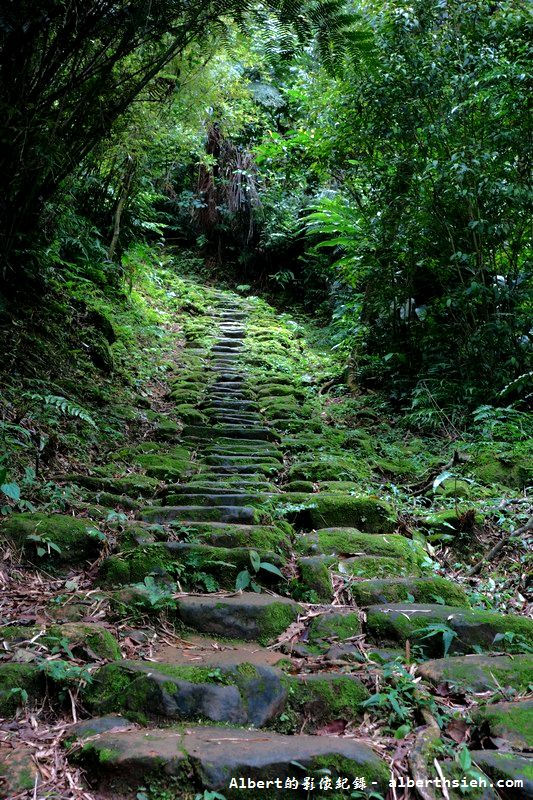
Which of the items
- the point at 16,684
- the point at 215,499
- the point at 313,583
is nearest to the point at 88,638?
the point at 16,684

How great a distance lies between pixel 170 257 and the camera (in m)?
13.2

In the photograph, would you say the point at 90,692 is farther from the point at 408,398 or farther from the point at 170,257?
the point at 170,257

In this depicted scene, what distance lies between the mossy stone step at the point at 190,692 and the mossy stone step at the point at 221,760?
0.34 feet

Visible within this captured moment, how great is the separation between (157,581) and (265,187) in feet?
39.3

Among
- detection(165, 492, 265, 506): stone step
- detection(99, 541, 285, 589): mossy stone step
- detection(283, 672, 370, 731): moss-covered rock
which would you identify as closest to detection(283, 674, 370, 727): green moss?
detection(283, 672, 370, 731): moss-covered rock

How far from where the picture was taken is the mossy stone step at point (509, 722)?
173 cm

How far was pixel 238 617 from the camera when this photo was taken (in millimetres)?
2402

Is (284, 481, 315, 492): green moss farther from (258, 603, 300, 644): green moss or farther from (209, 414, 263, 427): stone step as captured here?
(209, 414, 263, 427): stone step

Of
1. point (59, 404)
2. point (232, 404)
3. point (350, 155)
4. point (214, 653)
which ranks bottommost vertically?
point (214, 653)

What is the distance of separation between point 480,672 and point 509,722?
27cm

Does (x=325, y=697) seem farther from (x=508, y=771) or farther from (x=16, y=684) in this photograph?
(x=16, y=684)

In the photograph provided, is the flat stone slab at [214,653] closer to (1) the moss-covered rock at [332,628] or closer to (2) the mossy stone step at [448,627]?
(1) the moss-covered rock at [332,628]

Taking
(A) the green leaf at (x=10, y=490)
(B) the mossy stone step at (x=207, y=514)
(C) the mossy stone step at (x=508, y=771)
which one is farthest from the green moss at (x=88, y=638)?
(C) the mossy stone step at (x=508, y=771)

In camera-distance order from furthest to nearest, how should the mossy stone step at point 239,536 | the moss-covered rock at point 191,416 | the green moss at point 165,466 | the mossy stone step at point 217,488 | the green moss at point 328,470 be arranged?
1. the moss-covered rock at point 191,416
2. the green moss at point 328,470
3. the green moss at point 165,466
4. the mossy stone step at point 217,488
5. the mossy stone step at point 239,536
